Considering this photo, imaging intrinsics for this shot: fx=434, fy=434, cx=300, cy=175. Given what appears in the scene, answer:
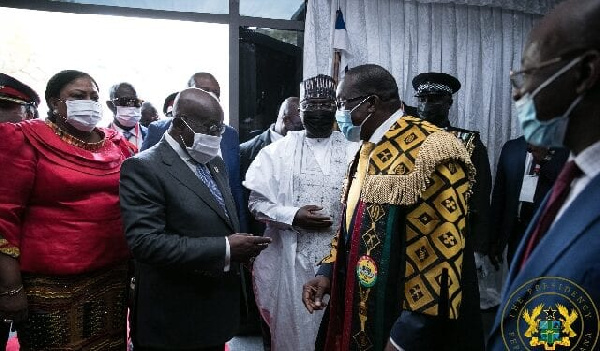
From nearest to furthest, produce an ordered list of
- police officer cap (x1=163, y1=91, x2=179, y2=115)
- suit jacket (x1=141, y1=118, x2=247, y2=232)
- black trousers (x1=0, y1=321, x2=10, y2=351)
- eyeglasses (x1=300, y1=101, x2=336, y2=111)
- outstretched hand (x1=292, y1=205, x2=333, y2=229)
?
1. black trousers (x1=0, y1=321, x2=10, y2=351)
2. outstretched hand (x1=292, y1=205, x2=333, y2=229)
3. eyeglasses (x1=300, y1=101, x2=336, y2=111)
4. suit jacket (x1=141, y1=118, x2=247, y2=232)
5. police officer cap (x1=163, y1=91, x2=179, y2=115)

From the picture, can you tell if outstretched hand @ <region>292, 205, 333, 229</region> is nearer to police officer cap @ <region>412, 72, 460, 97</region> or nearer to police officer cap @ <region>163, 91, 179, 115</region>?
police officer cap @ <region>412, 72, 460, 97</region>

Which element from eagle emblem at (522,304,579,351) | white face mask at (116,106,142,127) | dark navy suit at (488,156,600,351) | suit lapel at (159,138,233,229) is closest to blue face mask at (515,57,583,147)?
dark navy suit at (488,156,600,351)

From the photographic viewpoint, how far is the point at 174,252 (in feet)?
5.54

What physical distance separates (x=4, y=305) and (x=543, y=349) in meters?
2.01

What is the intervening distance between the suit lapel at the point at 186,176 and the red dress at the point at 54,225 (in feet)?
1.47

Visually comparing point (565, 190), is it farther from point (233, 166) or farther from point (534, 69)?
point (233, 166)

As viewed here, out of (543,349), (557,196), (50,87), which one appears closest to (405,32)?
(50,87)

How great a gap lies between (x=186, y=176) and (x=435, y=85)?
2.52 metres

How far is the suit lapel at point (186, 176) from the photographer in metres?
1.84

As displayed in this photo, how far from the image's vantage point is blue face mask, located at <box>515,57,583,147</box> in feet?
3.06

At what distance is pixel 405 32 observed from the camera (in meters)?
4.59

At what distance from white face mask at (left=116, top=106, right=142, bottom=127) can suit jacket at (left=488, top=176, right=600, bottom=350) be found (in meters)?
3.40

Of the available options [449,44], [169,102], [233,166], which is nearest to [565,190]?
[233,166]

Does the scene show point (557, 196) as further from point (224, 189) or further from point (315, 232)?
point (315, 232)
